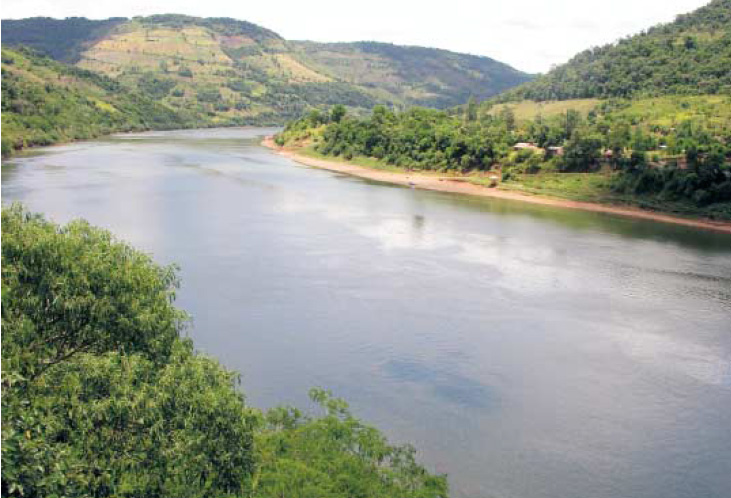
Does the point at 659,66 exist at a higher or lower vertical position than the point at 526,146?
higher

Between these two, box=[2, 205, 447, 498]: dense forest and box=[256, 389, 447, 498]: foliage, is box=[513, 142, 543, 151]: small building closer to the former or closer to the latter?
box=[256, 389, 447, 498]: foliage

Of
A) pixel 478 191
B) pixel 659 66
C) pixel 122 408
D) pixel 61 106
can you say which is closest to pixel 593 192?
pixel 478 191

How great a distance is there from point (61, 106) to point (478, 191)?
95.0 meters

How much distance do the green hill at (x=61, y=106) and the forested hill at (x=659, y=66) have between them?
9024 cm

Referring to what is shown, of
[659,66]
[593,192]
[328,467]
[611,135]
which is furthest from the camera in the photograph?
[659,66]

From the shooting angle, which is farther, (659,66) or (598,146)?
(659,66)

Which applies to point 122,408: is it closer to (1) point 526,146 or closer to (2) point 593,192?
(2) point 593,192

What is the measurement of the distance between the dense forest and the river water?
539 cm

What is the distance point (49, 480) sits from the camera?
10.1 meters

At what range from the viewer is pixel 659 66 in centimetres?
12938

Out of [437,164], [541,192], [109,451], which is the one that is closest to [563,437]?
[109,451]

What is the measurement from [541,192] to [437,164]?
63.1 ft

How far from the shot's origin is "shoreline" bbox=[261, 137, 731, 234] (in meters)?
63.0

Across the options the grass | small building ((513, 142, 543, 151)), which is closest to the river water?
the grass
